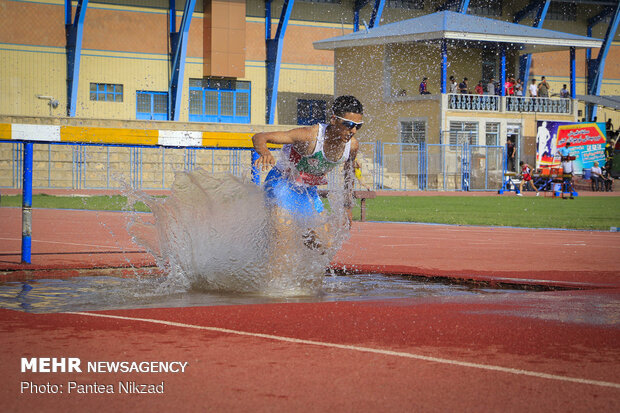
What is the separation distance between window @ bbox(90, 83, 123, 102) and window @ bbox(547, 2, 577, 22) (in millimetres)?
26968

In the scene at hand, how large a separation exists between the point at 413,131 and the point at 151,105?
13.4 metres

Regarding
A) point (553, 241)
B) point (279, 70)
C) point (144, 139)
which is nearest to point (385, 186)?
point (279, 70)

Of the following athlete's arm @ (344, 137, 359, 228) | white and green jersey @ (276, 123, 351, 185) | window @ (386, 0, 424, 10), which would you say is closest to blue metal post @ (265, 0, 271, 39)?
window @ (386, 0, 424, 10)

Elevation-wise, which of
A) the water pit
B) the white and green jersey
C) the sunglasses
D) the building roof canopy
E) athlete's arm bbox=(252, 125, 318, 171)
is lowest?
the water pit

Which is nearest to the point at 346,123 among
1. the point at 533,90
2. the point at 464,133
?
the point at 464,133

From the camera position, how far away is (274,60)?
48.5m

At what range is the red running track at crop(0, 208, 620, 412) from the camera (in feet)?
12.9

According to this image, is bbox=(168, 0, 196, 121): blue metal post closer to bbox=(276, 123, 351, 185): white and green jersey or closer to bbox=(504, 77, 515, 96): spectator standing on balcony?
bbox=(504, 77, 515, 96): spectator standing on balcony

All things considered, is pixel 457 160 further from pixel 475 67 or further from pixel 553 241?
pixel 553 241

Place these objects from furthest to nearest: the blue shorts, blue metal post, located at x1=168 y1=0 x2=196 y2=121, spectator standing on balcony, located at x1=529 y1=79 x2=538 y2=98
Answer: spectator standing on balcony, located at x1=529 y1=79 x2=538 y2=98, blue metal post, located at x1=168 y1=0 x2=196 y2=121, the blue shorts

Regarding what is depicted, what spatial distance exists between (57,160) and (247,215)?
27593 mm

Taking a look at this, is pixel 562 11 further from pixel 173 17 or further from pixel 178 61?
pixel 178 61

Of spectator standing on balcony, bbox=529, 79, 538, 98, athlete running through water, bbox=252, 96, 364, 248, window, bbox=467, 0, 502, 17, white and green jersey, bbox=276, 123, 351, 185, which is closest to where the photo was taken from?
athlete running through water, bbox=252, 96, 364, 248
